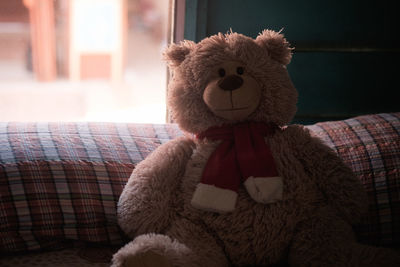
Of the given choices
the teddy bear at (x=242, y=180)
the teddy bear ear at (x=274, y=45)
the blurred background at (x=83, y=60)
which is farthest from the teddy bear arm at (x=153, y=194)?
the blurred background at (x=83, y=60)

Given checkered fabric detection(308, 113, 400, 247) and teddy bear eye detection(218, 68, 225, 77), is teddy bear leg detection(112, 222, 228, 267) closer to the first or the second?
teddy bear eye detection(218, 68, 225, 77)

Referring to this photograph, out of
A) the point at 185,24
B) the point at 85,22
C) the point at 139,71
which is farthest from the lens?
the point at 139,71

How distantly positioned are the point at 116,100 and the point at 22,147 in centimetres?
77

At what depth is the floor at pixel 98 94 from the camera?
1.85 metres

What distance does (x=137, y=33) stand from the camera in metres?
1.82

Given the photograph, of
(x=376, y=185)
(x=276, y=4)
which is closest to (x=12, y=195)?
(x=376, y=185)

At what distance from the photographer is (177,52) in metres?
1.16

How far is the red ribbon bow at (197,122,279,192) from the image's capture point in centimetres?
108

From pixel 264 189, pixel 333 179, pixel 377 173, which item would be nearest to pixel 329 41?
pixel 377 173

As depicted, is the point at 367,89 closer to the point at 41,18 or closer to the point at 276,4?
the point at 276,4

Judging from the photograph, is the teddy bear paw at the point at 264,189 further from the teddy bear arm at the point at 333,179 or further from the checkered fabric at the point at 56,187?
the checkered fabric at the point at 56,187

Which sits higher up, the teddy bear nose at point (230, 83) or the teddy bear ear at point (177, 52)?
the teddy bear ear at point (177, 52)

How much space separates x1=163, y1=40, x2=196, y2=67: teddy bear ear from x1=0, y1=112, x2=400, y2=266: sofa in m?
0.31

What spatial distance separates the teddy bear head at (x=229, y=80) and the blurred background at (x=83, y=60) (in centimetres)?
69
